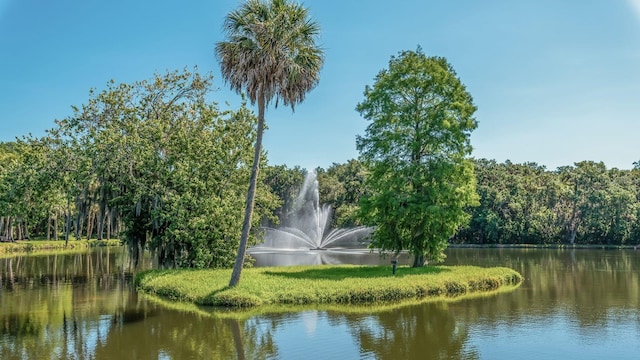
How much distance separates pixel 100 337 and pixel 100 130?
18.5 m

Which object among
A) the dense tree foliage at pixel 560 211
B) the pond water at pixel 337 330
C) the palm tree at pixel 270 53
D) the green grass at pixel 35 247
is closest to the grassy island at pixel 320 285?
the pond water at pixel 337 330

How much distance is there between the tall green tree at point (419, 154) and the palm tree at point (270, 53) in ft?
38.7

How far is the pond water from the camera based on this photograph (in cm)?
1662

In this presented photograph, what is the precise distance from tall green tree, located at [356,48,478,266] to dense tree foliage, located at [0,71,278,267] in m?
8.73

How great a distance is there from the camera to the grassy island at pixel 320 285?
25094 mm

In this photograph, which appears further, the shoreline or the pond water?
the shoreline

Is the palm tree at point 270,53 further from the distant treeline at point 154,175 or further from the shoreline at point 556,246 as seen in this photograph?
the shoreline at point 556,246

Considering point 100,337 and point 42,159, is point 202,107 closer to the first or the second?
point 42,159

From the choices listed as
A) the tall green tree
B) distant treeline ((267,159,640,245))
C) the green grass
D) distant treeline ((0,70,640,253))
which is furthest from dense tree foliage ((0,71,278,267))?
distant treeline ((267,159,640,245))

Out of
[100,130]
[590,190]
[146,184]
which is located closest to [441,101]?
[146,184]

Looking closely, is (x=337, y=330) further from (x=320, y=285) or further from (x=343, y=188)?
(x=343, y=188)

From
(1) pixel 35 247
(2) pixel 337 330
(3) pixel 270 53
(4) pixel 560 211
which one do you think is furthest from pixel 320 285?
(4) pixel 560 211

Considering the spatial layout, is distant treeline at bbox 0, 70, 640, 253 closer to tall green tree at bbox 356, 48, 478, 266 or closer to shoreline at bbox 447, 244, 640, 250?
tall green tree at bbox 356, 48, 478, 266

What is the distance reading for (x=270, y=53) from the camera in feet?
78.8
